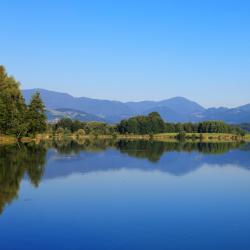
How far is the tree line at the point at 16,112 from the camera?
81.4 m

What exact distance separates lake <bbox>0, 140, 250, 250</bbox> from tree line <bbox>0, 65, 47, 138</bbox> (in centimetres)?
4383

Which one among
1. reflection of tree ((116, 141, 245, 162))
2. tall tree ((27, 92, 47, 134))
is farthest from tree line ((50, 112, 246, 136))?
reflection of tree ((116, 141, 245, 162))

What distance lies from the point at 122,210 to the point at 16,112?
6415 cm

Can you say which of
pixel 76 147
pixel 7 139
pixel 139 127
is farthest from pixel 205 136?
pixel 7 139

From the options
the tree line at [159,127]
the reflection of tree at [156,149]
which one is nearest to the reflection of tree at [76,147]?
the reflection of tree at [156,149]

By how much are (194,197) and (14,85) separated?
69335 mm

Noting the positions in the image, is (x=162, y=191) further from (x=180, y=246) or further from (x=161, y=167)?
(x=161, y=167)

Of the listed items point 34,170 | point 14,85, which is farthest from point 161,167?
point 14,85

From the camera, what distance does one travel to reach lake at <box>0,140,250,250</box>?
16688mm

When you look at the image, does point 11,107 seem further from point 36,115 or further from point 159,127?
point 159,127

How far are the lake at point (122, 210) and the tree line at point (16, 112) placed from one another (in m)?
43.8

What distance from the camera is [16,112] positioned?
8281 cm

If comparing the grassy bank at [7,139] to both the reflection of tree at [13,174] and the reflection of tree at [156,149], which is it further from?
the reflection of tree at [13,174]

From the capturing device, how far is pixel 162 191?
29.2 m
